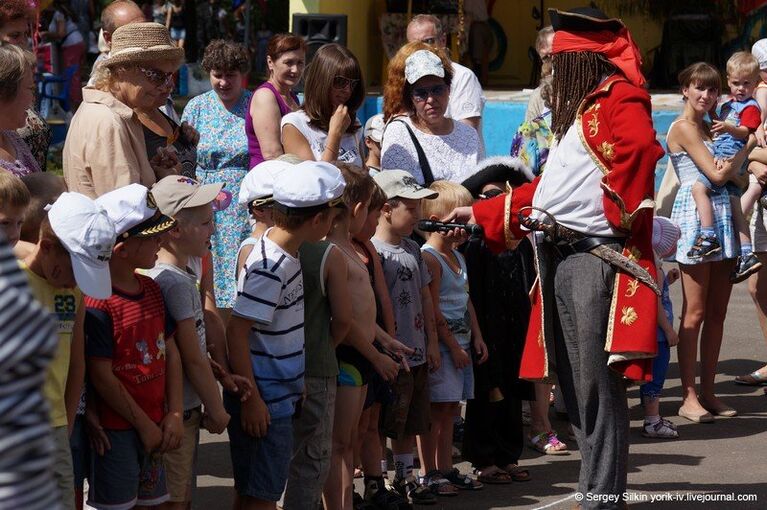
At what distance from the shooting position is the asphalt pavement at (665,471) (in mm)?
5574

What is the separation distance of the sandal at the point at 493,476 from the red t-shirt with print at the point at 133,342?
2170mm

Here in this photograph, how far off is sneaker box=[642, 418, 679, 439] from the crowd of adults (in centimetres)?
37

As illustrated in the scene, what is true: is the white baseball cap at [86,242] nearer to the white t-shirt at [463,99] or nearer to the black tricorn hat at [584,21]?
the black tricorn hat at [584,21]

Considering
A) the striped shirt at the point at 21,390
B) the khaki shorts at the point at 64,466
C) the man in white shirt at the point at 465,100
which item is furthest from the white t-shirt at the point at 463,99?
the striped shirt at the point at 21,390

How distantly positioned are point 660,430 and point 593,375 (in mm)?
1936

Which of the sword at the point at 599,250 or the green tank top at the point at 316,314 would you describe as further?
the sword at the point at 599,250

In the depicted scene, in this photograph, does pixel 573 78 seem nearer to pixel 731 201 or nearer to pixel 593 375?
pixel 593 375

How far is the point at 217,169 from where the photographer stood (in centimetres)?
656

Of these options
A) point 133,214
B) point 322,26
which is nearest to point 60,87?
point 322,26

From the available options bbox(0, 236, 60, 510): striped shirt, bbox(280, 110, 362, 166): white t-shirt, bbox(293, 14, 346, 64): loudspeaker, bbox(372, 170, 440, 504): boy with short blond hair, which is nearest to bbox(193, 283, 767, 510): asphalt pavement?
bbox(372, 170, 440, 504): boy with short blond hair

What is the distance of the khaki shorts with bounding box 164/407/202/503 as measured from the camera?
168 inches

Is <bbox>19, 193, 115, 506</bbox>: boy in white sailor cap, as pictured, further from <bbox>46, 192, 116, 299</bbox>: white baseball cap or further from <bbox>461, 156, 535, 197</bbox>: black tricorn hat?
<bbox>461, 156, 535, 197</bbox>: black tricorn hat

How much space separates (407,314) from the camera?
5.38m

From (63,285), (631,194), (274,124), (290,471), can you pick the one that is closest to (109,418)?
(63,285)
